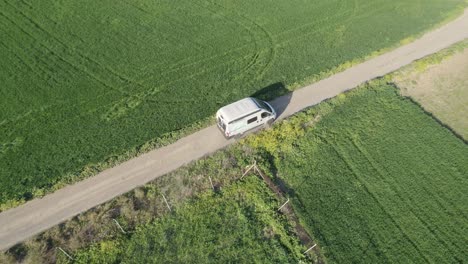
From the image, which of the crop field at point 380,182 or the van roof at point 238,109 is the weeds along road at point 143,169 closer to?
the crop field at point 380,182

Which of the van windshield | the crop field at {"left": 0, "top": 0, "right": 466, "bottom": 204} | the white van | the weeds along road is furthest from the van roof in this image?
the crop field at {"left": 0, "top": 0, "right": 466, "bottom": 204}

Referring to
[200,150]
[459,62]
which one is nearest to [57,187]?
[200,150]

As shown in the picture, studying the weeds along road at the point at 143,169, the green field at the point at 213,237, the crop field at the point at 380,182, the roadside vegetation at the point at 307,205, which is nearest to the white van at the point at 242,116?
the roadside vegetation at the point at 307,205

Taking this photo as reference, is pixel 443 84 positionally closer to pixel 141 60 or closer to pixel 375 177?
pixel 375 177

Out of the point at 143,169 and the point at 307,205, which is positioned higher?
the point at 143,169

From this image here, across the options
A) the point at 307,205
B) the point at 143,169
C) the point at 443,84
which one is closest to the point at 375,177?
the point at 307,205

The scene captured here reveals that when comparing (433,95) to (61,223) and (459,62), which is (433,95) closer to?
(459,62)
